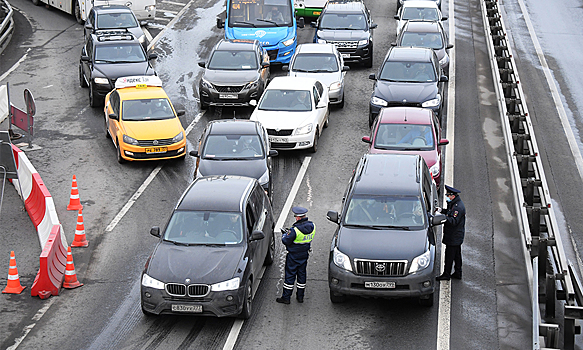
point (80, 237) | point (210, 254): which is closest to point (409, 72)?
point (80, 237)

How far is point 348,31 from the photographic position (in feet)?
95.1

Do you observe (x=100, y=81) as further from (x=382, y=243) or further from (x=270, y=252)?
(x=382, y=243)

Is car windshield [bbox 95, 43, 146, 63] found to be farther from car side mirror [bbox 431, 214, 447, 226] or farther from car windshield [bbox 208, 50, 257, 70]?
car side mirror [bbox 431, 214, 447, 226]

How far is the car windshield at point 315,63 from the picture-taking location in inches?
978

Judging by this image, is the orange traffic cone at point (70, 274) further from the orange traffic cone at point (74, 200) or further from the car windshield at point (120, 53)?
the car windshield at point (120, 53)

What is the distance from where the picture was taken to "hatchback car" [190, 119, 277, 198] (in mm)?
17422

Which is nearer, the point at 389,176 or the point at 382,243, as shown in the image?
the point at 382,243

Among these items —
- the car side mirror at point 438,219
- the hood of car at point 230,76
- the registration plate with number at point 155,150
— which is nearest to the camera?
the car side mirror at point 438,219

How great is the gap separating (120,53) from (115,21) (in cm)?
539

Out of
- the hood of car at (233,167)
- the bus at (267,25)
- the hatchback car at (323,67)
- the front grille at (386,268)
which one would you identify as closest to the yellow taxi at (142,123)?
the hood of car at (233,167)

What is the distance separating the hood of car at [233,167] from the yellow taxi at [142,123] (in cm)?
251

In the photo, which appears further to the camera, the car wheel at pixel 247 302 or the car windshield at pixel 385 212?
the car windshield at pixel 385 212

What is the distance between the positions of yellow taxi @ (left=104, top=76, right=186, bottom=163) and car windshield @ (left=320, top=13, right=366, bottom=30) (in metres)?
9.29

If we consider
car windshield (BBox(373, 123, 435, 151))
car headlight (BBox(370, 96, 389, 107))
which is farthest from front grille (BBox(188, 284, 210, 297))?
car headlight (BBox(370, 96, 389, 107))
